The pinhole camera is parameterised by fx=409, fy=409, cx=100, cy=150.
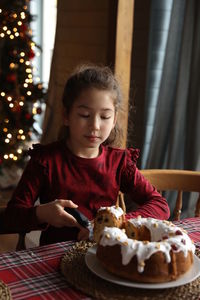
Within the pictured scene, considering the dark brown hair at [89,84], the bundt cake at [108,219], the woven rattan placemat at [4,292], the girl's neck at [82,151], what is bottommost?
the woven rattan placemat at [4,292]

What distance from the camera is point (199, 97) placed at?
2918 millimetres

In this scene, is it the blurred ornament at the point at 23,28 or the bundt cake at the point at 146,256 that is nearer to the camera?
the bundt cake at the point at 146,256

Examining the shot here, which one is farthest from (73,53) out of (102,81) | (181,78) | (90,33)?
(102,81)

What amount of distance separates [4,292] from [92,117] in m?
0.66

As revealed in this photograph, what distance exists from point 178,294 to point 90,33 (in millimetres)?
3552

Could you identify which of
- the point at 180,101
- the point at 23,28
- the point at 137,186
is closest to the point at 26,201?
the point at 137,186

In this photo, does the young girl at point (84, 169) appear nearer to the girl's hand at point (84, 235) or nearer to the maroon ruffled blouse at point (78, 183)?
the maroon ruffled blouse at point (78, 183)

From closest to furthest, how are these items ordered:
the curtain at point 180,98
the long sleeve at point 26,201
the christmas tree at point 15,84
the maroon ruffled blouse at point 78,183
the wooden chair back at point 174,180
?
the long sleeve at point 26,201
the maroon ruffled blouse at point 78,183
the wooden chair back at point 174,180
the curtain at point 180,98
the christmas tree at point 15,84

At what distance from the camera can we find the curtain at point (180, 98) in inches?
116

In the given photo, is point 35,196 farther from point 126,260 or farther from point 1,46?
point 1,46

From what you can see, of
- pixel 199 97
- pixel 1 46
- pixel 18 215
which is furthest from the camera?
pixel 1 46

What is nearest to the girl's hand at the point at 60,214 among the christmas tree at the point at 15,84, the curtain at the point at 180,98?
the curtain at the point at 180,98

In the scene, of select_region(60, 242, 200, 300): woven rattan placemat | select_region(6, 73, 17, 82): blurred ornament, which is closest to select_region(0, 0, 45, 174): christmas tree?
select_region(6, 73, 17, 82): blurred ornament

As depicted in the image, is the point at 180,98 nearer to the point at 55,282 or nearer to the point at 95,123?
the point at 95,123
